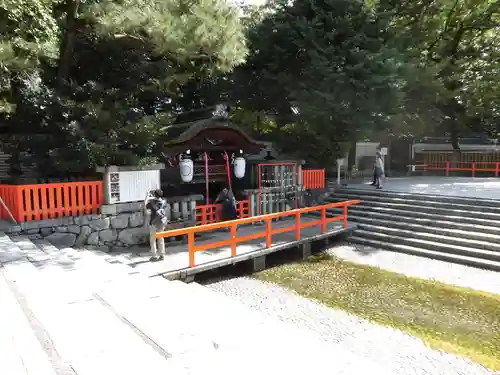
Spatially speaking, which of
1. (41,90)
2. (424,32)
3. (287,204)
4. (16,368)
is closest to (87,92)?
(41,90)

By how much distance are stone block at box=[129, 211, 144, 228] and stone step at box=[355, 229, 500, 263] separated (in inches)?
264

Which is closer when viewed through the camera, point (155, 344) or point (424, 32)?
point (155, 344)

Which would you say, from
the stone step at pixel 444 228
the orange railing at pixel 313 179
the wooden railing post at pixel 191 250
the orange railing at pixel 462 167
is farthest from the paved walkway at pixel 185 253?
the orange railing at pixel 462 167

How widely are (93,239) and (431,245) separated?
9.15 meters

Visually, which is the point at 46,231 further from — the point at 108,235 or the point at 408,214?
the point at 408,214

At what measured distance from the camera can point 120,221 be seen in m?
9.44

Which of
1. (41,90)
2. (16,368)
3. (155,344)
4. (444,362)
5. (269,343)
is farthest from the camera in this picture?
(41,90)

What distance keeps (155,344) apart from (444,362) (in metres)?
3.82

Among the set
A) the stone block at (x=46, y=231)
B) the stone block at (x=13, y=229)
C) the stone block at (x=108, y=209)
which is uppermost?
the stone block at (x=108, y=209)

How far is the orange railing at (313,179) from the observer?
14875mm

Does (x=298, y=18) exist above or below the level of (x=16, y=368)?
above

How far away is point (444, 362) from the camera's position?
191 inches

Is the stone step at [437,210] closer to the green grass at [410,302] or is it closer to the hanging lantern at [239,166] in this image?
the green grass at [410,302]

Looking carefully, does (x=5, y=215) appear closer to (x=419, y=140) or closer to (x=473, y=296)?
(x=473, y=296)
